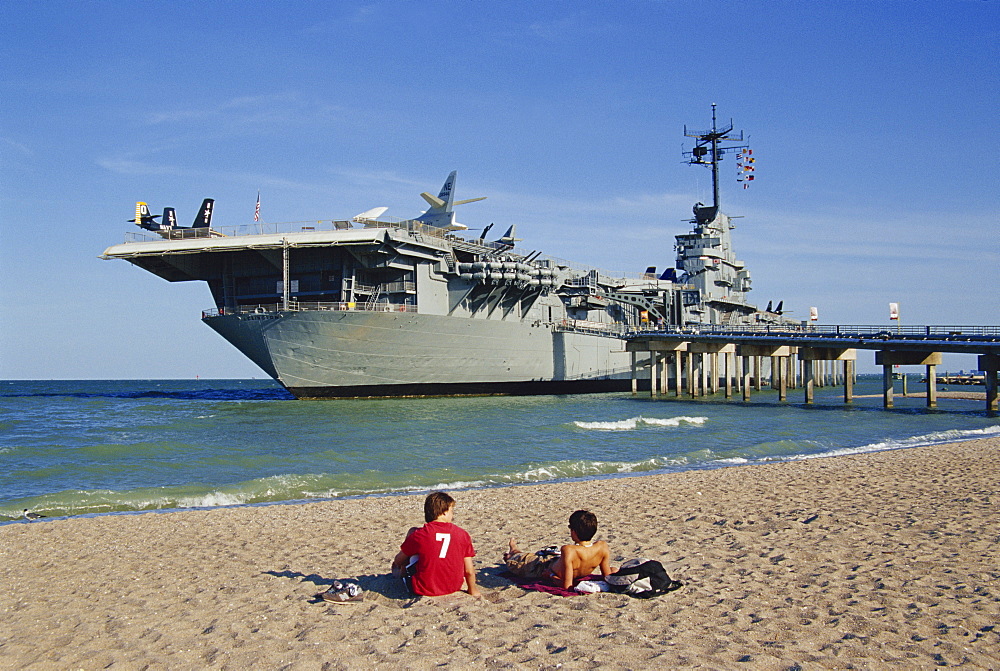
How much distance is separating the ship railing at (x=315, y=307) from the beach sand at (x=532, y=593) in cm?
2253

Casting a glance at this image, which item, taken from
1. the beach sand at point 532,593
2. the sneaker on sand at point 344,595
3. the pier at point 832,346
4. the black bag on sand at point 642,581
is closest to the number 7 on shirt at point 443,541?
the beach sand at point 532,593

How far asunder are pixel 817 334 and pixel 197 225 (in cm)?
3073

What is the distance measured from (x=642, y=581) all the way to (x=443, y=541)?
1560 mm

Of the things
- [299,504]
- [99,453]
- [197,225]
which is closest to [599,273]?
[197,225]

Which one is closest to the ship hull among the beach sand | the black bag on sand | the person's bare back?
the beach sand

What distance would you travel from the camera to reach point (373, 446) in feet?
63.2

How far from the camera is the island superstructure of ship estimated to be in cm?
3250

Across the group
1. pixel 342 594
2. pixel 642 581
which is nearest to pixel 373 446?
pixel 342 594

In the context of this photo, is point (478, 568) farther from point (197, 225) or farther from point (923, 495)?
point (197, 225)

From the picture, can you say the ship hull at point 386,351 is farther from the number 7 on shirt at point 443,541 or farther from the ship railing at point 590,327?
the number 7 on shirt at point 443,541

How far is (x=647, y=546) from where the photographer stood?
25.5ft

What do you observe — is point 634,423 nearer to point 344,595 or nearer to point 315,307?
point 315,307

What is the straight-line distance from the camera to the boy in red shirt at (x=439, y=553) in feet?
19.0

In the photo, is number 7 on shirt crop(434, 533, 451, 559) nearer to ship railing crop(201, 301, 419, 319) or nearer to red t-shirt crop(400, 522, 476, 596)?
red t-shirt crop(400, 522, 476, 596)
